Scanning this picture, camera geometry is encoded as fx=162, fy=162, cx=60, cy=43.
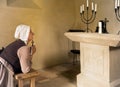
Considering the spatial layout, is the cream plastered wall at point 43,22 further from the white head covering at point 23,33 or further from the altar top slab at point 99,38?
the altar top slab at point 99,38

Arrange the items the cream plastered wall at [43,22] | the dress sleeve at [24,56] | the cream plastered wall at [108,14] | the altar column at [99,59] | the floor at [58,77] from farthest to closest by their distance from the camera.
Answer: the cream plastered wall at [108,14] < the cream plastered wall at [43,22] < the floor at [58,77] < the altar column at [99,59] < the dress sleeve at [24,56]

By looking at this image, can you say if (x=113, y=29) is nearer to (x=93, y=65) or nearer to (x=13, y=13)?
(x=93, y=65)

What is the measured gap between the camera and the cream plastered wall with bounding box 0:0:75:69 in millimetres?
3857

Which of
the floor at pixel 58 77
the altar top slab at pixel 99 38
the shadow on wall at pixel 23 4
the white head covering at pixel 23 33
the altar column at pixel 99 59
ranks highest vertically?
the shadow on wall at pixel 23 4

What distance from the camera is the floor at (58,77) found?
3.30 m

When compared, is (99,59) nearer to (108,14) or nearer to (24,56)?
(24,56)

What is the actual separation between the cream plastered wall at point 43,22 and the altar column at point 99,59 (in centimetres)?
169

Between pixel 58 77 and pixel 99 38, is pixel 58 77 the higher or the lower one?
the lower one

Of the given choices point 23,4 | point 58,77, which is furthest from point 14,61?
point 23,4

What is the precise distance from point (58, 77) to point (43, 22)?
160 centimetres

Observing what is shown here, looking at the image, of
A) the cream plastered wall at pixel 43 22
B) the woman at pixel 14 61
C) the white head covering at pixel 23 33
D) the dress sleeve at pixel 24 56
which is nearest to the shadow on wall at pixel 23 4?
the cream plastered wall at pixel 43 22

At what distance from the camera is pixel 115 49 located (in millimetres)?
2559

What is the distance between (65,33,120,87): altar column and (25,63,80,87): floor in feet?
1.80

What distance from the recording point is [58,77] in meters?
3.74
